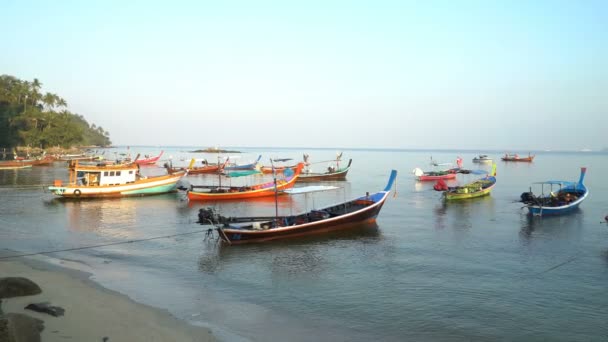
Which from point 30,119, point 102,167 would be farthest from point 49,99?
point 102,167

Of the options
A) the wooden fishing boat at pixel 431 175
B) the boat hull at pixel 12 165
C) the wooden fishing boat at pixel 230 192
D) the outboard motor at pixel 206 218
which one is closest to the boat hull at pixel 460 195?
the wooden fishing boat at pixel 230 192

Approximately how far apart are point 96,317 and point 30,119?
77895mm

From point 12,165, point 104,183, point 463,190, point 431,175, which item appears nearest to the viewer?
point 104,183

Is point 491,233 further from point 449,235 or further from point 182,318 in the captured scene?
point 182,318

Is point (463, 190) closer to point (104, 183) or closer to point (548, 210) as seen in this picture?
point (548, 210)

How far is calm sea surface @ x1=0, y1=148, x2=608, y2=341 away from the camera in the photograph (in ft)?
34.1

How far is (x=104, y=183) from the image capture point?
31109 millimetres

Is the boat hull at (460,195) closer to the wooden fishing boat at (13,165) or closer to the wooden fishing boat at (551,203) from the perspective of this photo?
the wooden fishing boat at (551,203)

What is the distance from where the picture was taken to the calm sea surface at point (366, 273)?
34.1ft

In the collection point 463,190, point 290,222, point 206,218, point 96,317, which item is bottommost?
point 96,317

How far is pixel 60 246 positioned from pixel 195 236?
17.3ft

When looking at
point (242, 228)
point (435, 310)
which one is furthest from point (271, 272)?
point (435, 310)

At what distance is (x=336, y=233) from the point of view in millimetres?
20500

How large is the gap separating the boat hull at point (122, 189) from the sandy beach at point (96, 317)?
63.4ft
